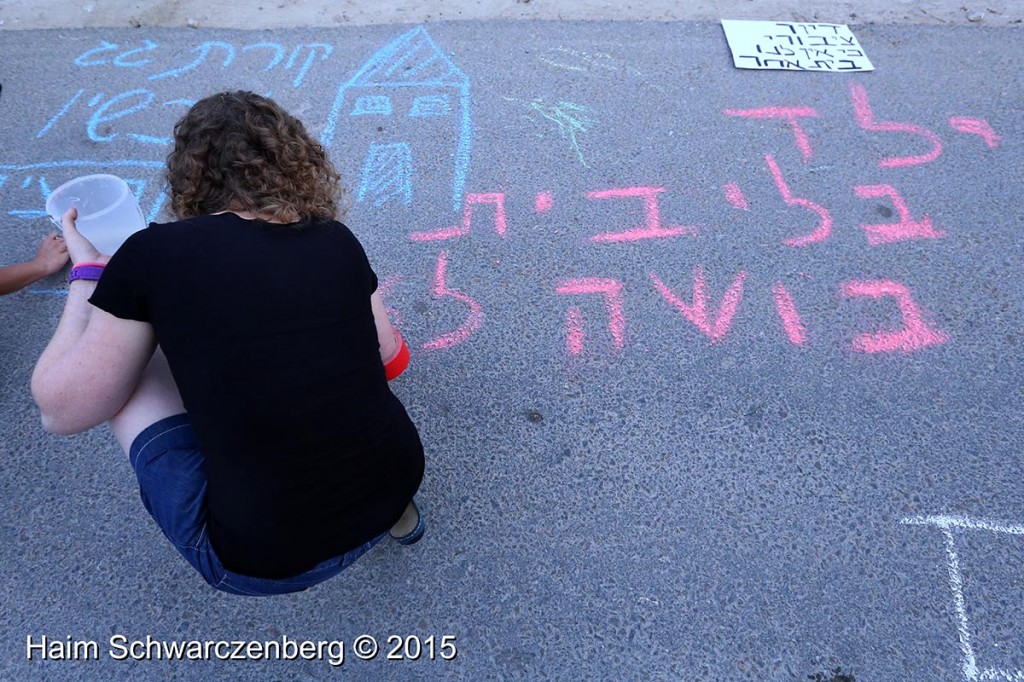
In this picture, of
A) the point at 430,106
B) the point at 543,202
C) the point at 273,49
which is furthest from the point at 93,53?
the point at 543,202

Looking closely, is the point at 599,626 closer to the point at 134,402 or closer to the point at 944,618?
the point at 944,618

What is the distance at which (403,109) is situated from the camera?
11.0ft

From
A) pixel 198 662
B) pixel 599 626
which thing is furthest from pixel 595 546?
pixel 198 662

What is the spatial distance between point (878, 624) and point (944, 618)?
167 mm

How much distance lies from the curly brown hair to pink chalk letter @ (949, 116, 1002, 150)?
3.00 m

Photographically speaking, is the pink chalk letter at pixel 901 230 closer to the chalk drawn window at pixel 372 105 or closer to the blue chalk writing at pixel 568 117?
the blue chalk writing at pixel 568 117

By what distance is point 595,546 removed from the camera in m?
1.86

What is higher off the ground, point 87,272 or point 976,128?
point 87,272

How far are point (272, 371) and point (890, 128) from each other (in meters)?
3.01

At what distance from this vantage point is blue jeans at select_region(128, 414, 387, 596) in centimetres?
141

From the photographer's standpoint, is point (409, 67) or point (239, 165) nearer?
point (239, 165)

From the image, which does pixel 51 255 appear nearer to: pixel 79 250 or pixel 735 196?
pixel 79 250

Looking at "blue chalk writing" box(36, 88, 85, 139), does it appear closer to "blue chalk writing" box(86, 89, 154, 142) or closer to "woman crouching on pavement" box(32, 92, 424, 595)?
"blue chalk writing" box(86, 89, 154, 142)

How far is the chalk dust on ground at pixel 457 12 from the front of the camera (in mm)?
3852
